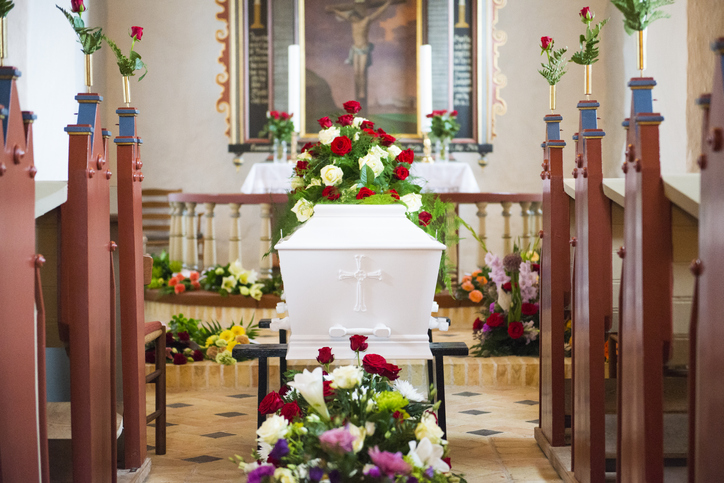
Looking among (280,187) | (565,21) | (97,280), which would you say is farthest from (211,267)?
(565,21)

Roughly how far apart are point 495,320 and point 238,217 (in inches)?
102

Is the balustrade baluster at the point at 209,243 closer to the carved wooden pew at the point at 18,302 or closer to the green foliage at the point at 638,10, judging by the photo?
the carved wooden pew at the point at 18,302

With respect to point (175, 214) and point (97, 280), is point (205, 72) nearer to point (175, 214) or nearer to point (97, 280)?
point (175, 214)

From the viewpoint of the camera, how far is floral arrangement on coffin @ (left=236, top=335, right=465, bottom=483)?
164 cm

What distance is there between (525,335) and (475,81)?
436 centimetres

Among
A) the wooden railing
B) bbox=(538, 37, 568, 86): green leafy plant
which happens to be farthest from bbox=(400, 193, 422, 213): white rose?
the wooden railing

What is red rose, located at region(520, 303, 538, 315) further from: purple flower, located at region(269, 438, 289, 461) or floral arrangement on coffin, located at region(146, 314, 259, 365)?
purple flower, located at region(269, 438, 289, 461)

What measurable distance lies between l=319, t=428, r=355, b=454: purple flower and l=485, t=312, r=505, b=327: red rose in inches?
113

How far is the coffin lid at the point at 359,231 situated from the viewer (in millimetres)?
2412

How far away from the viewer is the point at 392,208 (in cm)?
263

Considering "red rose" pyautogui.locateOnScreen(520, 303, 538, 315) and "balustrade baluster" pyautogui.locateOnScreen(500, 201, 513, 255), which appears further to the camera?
"balustrade baluster" pyautogui.locateOnScreen(500, 201, 513, 255)

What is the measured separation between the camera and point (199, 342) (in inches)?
180

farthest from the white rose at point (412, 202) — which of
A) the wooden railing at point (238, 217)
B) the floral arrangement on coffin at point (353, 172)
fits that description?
the wooden railing at point (238, 217)

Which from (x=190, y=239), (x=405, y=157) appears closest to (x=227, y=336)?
(x=190, y=239)
